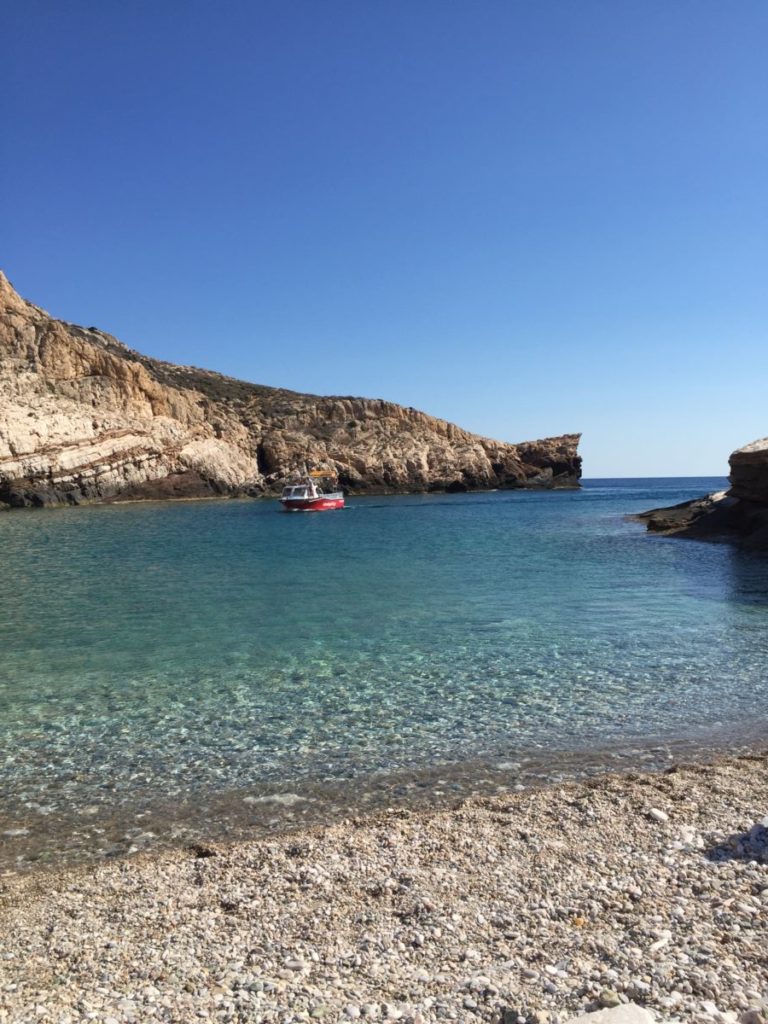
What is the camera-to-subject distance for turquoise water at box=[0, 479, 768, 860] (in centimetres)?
820

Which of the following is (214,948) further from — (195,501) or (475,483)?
(475,483)

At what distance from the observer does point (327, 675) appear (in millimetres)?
12516

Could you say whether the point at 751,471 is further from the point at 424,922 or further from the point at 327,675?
the point at 424,922

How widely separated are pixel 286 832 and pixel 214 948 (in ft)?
7.07

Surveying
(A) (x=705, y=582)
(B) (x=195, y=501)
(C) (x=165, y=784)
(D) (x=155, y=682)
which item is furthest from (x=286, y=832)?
(B) (x=195, y=501)

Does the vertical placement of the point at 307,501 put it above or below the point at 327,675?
above

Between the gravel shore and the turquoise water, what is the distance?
141 centimetres

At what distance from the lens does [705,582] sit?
22.8 m

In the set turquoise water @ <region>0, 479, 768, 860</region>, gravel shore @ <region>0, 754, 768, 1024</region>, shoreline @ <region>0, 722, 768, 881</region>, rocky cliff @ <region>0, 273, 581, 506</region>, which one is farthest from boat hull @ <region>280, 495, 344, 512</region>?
gravel shore @ <region>0, 754, 768, 1024</region>

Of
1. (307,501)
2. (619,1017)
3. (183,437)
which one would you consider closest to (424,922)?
(619,1017)

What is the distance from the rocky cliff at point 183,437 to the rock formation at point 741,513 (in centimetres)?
5863

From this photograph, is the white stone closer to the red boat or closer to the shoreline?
the shoreline

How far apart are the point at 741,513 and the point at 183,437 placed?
6879cm

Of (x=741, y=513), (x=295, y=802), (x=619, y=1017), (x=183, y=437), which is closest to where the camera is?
(x=619, y=1017)
